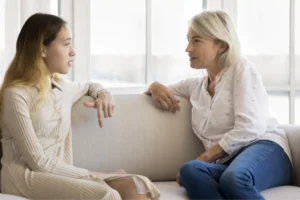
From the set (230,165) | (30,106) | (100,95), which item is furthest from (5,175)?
(230,165)

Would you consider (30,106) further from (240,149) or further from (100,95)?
(240,149)

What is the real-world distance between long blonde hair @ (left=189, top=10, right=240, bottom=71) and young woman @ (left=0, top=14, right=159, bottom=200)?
0.55 meters

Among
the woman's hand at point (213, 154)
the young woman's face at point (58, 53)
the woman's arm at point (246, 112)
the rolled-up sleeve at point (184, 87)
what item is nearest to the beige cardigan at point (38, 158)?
the young woman's face at point (58, 53)

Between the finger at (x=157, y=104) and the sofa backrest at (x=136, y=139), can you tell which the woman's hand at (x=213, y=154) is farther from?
the finger at (x=157, y=104)

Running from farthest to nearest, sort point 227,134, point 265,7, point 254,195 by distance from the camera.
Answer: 1. point 265,7
2. point 227,134
3. point 254,195

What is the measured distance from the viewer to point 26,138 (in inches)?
82.0

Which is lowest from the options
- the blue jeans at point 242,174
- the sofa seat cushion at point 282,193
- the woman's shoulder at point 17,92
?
the sofa seat cushion at point 282,193

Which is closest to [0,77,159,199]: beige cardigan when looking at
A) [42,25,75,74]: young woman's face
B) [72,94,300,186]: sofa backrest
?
[42,25,75,74]: young woman's face

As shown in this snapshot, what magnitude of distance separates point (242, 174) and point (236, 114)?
309 millimetres

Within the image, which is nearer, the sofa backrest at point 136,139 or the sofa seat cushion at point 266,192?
the sofa seat cushion at point 266,192

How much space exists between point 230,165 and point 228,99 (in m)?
0.33

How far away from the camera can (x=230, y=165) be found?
2.26m

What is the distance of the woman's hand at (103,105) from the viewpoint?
234 cm

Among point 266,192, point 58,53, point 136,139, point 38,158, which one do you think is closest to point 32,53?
point 58,53
